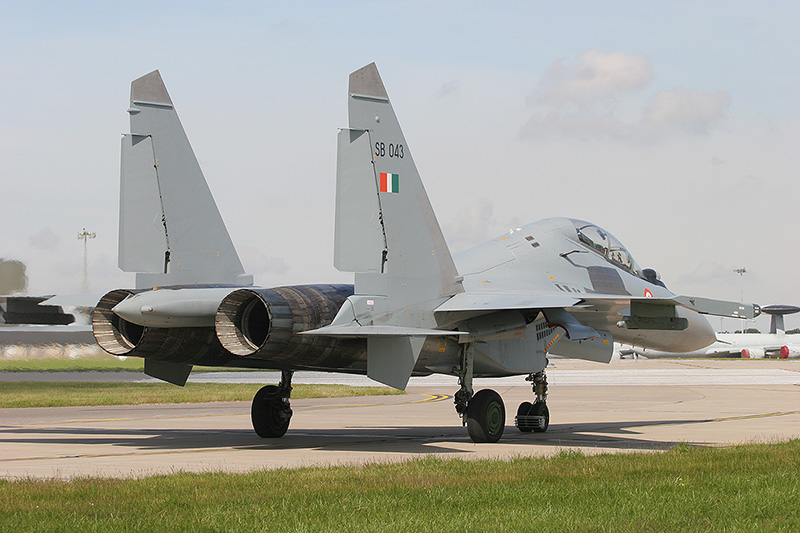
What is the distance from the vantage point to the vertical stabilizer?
12.3 meters

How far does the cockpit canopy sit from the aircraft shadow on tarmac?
9.95 ft

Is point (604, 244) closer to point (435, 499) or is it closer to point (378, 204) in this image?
point (378, 204)

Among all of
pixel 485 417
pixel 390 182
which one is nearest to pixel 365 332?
pixel 390 182

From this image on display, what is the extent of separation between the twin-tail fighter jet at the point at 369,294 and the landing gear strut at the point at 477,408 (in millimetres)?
23

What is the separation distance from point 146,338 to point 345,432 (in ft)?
16.6

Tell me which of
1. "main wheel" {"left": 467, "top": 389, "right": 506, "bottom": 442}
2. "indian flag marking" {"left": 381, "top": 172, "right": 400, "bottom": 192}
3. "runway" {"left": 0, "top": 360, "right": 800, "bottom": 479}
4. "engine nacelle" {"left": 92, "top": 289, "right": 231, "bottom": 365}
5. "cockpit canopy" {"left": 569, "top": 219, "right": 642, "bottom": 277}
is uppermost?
"indian flag marking" {"left": 381, "top": 172, "right": 400, "bottom": 192}

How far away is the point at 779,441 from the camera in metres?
13.4

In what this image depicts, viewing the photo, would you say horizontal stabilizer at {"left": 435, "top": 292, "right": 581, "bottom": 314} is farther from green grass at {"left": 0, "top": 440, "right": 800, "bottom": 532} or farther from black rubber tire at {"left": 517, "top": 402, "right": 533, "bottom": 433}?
black rubber tire at {"left": 517, "top": 402, "right": 533, "bottom": 433}

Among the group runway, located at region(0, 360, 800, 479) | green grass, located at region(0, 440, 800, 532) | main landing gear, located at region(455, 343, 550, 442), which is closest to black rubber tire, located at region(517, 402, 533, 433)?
runway, located at region(0, 360, 800, 479)

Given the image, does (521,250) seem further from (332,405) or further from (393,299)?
(332,405)

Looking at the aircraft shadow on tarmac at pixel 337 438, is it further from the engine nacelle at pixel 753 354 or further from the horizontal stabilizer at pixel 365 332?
the engine nacelle at pixel 753 354

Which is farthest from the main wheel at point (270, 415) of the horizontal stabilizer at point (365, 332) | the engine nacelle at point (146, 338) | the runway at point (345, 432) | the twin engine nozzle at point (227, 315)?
the horizontal stabilizer at point (365, 332)

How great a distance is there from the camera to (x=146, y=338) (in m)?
12.8

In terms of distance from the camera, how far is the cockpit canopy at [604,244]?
16.5m
